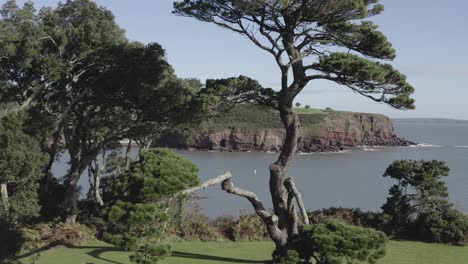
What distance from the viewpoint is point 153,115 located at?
50.2 feet

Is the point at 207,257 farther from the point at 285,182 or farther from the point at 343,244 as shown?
the point at 343,244

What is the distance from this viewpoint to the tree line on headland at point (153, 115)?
319 inches

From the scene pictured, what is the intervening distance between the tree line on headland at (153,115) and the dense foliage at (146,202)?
21mm

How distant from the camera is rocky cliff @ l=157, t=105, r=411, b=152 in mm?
65875

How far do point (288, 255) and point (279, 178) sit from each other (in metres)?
2.74

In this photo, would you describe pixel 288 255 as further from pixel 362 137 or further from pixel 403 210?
pixel 362 137

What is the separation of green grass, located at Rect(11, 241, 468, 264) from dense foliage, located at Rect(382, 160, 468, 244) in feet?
1.86

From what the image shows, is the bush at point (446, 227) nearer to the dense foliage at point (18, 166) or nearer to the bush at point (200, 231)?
the bush at point (200, 231)

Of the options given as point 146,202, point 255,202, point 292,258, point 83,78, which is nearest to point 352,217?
point 255,202

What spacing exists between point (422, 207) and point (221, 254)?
19.1 ft

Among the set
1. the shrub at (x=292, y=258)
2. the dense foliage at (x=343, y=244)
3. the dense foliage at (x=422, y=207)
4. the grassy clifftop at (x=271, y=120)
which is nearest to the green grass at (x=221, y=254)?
the dense foliage at (x=422, y=207)

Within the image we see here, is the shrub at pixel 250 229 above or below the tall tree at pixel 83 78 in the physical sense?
below

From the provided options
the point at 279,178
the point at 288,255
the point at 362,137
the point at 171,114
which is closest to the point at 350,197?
the point at 171,114

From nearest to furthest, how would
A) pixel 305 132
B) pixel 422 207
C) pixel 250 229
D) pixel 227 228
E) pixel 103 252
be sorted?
pixel 103 252 < pixel 250 229 < pixel 227 228 < pixel 422 207 < pixel 305 132
